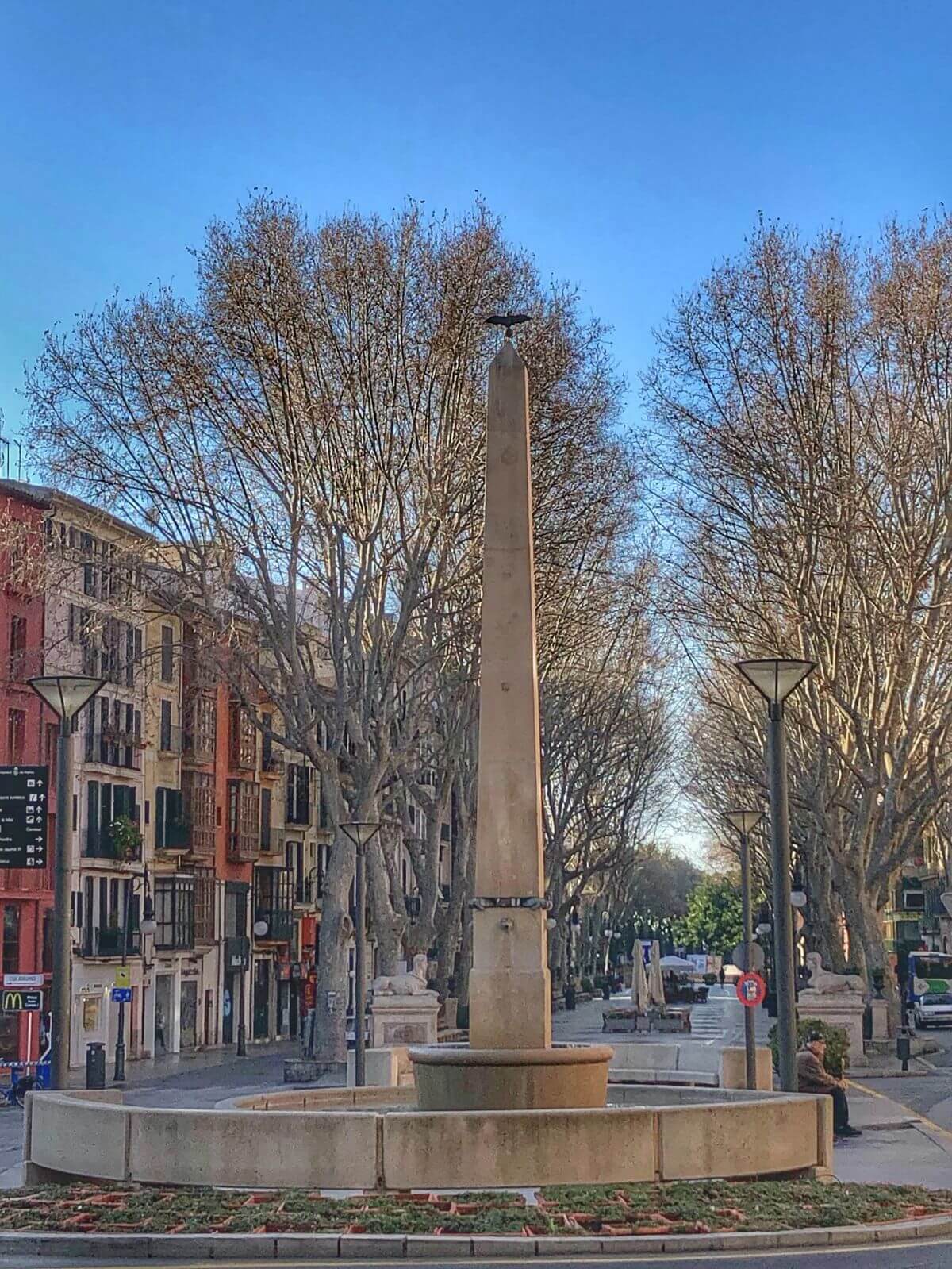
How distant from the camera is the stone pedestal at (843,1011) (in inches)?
1575

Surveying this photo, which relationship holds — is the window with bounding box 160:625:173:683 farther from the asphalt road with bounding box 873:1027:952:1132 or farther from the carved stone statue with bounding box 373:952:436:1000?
the asphalt road with bounding box 873:1027:952:1132

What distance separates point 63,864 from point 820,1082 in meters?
9.69

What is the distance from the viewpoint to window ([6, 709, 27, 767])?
5178 cm

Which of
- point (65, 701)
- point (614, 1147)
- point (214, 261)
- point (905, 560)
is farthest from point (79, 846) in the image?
point (614, 1147)

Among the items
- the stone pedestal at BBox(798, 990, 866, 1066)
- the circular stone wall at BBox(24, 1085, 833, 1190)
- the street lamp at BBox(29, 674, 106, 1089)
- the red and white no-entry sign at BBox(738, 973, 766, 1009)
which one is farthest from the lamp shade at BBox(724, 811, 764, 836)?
the circular stone wall at BBox(24, 1085, 833, 1190)

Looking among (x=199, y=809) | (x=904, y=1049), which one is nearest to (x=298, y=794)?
(x=199, y=809)

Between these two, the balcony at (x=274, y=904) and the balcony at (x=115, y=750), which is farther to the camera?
the balcony at (x=274, y=904)

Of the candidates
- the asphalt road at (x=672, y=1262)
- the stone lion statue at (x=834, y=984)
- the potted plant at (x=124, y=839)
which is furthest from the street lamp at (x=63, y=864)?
the potted plant at (x=124, y=839)

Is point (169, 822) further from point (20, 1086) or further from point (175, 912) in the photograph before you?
point (20, 1086)

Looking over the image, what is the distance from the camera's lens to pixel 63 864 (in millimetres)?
19672

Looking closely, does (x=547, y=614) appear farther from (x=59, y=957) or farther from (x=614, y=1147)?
(x=614, y=1147)

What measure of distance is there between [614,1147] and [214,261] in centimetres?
2476

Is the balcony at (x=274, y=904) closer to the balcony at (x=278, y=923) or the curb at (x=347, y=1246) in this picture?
the balcony at (x=278, y=923)

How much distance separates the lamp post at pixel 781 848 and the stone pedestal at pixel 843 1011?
68.6ft
